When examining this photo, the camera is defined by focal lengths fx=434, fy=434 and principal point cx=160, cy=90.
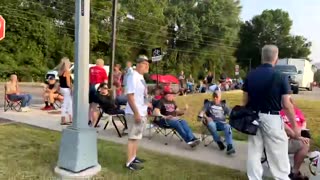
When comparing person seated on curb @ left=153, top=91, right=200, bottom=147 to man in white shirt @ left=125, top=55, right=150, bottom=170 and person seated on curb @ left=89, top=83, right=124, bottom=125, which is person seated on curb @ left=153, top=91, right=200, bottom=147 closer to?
person seated on curb @ left=89, top=83, right=124, bottom=125

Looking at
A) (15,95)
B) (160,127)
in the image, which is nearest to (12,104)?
(15,95)

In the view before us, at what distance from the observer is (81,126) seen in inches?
243

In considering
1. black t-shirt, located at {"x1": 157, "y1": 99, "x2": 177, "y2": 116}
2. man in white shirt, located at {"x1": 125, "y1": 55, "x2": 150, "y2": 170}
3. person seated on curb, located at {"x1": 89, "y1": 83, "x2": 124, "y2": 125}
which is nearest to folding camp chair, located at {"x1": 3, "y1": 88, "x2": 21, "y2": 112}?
person seated on curb, located at {"x1": 89, "y1": 83, "x2": 124, "y2": 125}

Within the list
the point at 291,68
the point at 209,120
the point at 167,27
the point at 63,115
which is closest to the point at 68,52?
the point at 167,27

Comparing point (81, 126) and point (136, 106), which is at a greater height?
point (136, 106)

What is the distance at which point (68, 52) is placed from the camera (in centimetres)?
4838

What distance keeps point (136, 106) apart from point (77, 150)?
1.04m

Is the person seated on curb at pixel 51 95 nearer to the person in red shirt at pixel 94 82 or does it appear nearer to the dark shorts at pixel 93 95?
the person in red shirt at pixel 94 82

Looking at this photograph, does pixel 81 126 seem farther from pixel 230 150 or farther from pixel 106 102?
pixel 106 102

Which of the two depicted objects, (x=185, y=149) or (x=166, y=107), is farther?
(x=166, y=107)

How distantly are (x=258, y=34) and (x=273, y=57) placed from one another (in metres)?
80.8

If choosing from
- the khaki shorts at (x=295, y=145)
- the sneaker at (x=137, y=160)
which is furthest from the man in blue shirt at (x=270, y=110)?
the sneaker at (x=137, y=160)

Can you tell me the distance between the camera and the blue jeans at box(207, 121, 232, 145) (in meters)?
7.94

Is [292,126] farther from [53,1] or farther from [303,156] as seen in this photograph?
[53,1]
